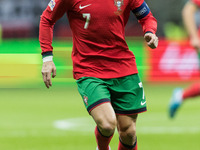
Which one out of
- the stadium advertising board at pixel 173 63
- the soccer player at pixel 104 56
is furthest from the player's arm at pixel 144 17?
the stadium advertising board at pixel 173 63

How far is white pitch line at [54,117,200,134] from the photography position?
8.96 metres

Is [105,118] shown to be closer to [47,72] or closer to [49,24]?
[47,72]

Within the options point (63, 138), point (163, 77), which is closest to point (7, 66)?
point (163, 77)

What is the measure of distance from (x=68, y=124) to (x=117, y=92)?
4.20 metres

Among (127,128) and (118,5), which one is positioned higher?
(118,5)

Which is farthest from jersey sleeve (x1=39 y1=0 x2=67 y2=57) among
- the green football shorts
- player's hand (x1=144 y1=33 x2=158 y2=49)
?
player's hand (x1=144 y1=33 x2=158 y2=49)

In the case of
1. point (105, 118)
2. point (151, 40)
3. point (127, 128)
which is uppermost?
point (151, 40)

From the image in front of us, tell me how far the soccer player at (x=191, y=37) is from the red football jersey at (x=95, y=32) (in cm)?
309

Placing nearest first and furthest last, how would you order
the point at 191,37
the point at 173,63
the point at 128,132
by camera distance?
the point at 128,132, the point at 191,37, the point at 173,63

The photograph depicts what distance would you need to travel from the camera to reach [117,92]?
18.8 ft

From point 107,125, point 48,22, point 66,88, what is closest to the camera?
point 107,125

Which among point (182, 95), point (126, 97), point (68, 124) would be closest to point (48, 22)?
point (126, 97)

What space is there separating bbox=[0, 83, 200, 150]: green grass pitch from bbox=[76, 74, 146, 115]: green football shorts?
5.54 ft

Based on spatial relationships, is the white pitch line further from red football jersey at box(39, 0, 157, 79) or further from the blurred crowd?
the blurred crowd
